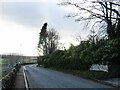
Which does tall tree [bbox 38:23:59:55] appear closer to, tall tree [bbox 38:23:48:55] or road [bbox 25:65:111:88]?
tall tree [bbox 38:23:48:55]

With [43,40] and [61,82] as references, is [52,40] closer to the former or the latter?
[43,40]

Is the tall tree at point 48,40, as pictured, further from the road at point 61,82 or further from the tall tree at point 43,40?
the road at point 61,82

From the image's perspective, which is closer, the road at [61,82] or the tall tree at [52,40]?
the road at [61,82]

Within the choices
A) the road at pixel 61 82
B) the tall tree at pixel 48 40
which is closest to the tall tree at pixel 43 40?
the tall tree at pixel 48 40

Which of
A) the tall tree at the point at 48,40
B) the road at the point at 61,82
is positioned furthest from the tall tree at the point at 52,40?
the road at the point at 61,82

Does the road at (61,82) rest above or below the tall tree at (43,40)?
below

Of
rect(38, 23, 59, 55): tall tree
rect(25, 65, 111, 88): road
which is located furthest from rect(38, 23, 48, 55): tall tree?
rect(25, 65, 111, 88): road

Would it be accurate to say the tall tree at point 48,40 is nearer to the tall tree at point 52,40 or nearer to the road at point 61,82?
the tall tree at point 52,40

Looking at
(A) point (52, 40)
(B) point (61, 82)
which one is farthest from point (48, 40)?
(B) point (61, 82)

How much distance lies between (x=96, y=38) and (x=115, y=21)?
3.15 meters

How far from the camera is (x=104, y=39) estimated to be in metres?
39.8

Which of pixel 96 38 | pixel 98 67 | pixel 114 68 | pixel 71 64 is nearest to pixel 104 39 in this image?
pixel 96 38

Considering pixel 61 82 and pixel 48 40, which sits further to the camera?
pixel 48 40

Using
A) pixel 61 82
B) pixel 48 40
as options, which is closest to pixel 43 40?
pixel 48 40
